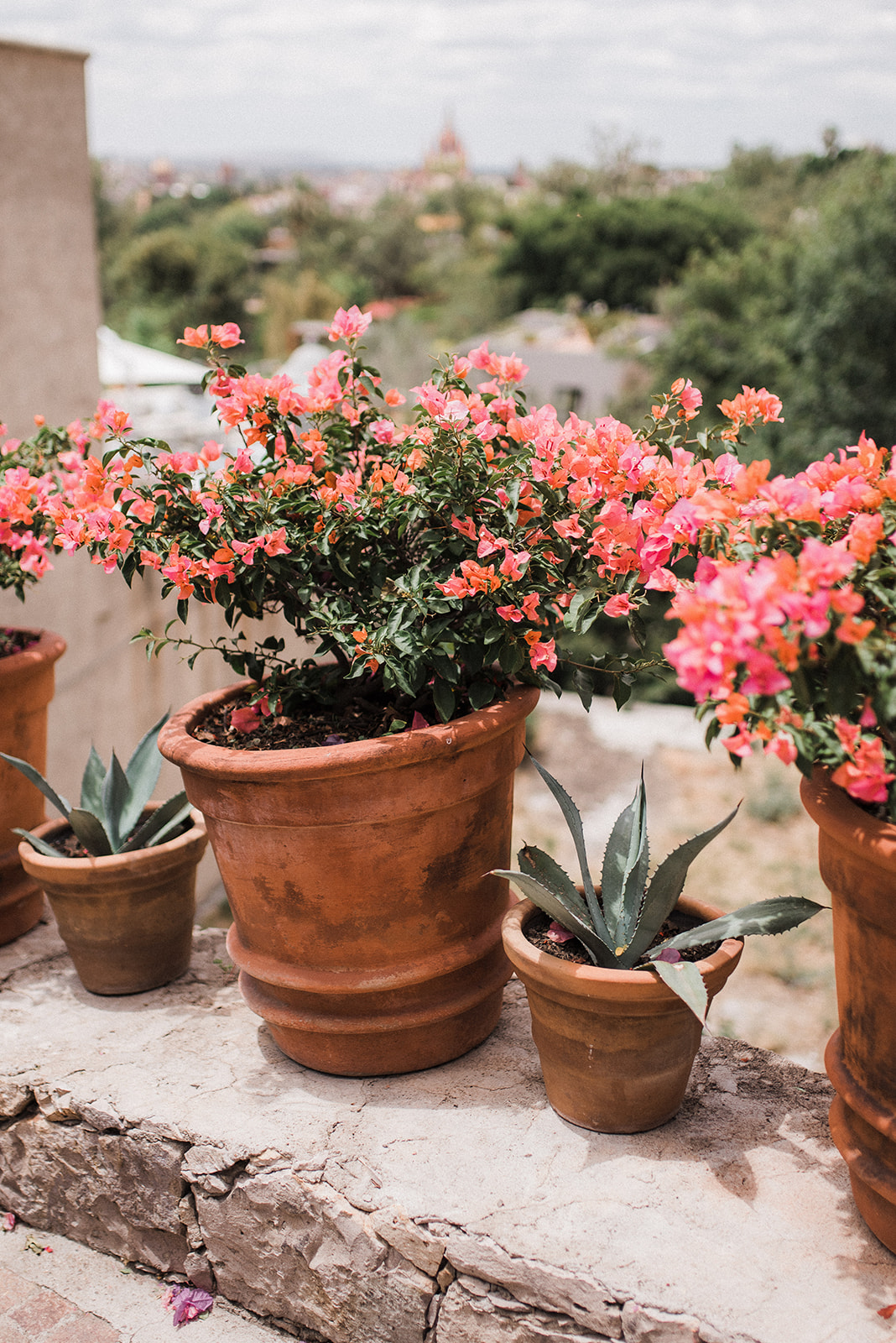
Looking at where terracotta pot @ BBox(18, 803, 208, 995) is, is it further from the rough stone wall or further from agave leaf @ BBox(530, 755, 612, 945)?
agave leaf @ BBox(530, 755, 612, 945)

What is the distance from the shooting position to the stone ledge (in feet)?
4.20

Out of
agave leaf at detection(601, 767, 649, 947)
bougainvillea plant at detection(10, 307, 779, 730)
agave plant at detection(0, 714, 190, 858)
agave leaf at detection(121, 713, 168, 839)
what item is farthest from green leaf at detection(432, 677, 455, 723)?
agave leaf at detection(121, 713, 168, 839)

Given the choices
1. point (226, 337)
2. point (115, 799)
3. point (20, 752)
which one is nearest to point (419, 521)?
point (226, 337)

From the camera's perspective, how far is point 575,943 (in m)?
1.61

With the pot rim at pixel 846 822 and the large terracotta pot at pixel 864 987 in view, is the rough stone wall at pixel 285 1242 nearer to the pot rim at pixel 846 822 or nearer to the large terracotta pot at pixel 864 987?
the large terracotta pot at pixel 864 987

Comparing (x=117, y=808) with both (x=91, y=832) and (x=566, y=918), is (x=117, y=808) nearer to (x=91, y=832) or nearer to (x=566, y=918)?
(x=91, y=832)

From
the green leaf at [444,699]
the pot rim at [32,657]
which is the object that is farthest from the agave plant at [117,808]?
the green leaf at [444,699]

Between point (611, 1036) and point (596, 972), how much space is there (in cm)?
11

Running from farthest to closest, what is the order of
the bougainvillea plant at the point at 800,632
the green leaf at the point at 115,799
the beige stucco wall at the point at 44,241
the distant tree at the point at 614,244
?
the distant tree at the point at 614,244 → the beige stucco wall at the point at 44,241 → the green leaf at the point at 115,799 → the bougainvillea plant at the point at 800,632

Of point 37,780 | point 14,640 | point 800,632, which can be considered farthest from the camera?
point 14,640

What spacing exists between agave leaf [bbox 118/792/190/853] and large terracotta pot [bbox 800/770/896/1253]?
1246 mm

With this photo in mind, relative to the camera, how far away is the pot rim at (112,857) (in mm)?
1924

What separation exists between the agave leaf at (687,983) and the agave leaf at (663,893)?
129 mm

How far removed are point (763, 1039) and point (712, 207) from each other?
1471 inches
